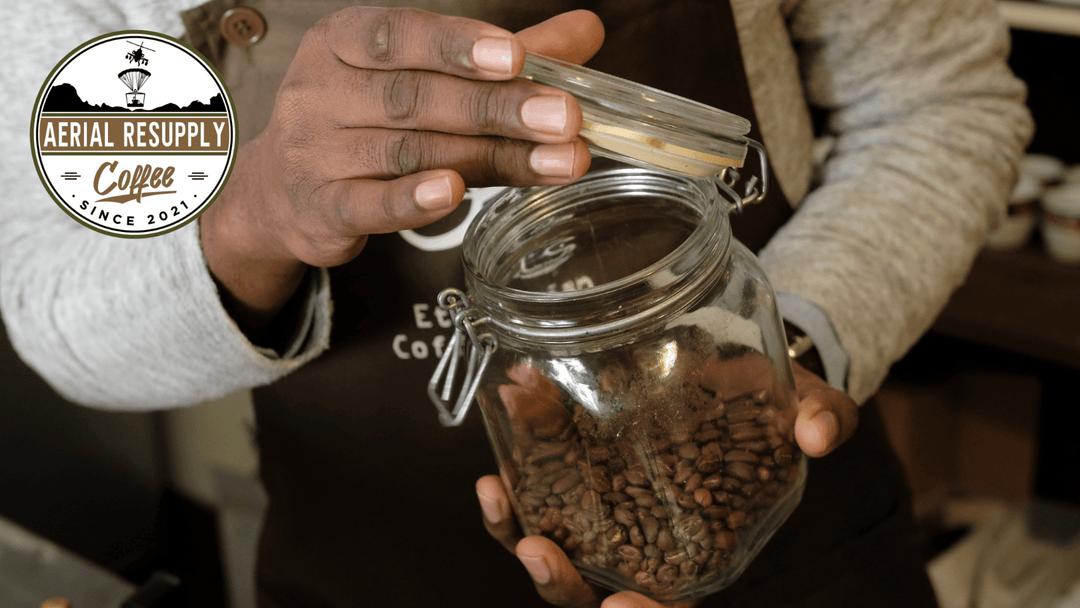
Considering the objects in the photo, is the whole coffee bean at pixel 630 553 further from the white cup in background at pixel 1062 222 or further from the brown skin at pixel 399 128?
the white cup in background at pixel 1062 222

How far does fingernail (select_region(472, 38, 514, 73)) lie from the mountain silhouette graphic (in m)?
0.20

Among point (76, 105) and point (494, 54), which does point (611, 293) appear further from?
point (76, 105)

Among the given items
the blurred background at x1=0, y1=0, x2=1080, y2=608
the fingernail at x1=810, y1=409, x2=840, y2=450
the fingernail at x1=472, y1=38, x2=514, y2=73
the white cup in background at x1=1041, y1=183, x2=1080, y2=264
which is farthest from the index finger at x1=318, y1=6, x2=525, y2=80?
the white cup in background at x1=1041, y1=183, x2=1080, y2=264

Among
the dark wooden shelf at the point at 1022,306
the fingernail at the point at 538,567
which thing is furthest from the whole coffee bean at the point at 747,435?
the dark wooden shelf at the point at 1022,306

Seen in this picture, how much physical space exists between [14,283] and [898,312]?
Result: 58 centimetres

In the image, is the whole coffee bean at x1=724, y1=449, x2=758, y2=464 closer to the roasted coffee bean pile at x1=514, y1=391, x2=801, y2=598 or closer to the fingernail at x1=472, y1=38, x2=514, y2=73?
the roasted coffee bean pile at x1=514, y1=391, x2=801, y2=598

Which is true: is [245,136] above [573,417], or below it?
above

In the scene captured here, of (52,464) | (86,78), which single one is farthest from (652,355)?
(52,464)

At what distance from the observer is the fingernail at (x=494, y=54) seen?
9.5 inches

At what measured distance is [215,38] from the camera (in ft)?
1.31

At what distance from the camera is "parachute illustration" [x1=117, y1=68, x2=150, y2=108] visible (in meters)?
0.37

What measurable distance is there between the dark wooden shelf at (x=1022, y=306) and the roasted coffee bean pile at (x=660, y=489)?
741 millimetres

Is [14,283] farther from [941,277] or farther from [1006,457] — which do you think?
[1006,457]

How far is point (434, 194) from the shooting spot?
0.26 meters
